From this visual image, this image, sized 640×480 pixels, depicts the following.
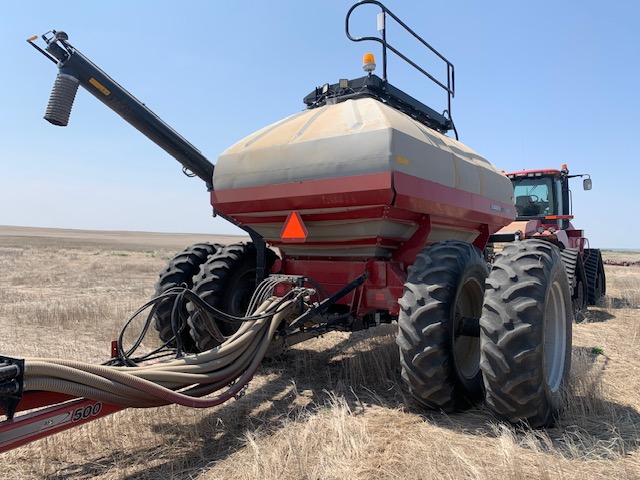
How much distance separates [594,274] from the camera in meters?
9.57

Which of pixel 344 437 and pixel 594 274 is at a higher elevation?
pixel 594 274

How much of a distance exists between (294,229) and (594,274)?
7.80 metres

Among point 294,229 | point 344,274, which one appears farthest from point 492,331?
point 294,229

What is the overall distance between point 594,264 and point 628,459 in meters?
7.98

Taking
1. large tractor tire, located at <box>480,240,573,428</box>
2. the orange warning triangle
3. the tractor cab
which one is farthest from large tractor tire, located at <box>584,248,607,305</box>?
the orange warning triangle

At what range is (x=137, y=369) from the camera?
2.89 metres

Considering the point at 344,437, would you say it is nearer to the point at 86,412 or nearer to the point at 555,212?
the point at 86,412

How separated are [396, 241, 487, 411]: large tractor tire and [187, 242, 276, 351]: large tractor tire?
1.85 m

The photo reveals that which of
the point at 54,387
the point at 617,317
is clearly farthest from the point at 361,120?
the point at 617,317

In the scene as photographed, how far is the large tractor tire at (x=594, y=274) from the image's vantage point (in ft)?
30.9

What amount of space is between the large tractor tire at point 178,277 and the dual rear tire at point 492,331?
8.10ft

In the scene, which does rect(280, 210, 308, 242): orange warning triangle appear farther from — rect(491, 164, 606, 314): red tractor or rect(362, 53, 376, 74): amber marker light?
rect(491, 164, 606, 314): red tractor

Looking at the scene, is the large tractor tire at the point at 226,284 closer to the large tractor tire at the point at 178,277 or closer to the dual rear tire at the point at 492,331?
the large tractor tire at the point at 178,277

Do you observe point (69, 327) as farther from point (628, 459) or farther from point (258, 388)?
point (628, 459)
